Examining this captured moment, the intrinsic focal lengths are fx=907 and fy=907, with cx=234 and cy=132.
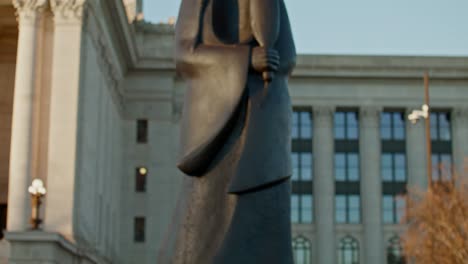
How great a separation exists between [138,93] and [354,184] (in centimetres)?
1753

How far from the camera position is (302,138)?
2692 inches

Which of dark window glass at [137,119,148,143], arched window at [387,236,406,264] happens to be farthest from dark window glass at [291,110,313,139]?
dark window glass at [137,119,148,143]

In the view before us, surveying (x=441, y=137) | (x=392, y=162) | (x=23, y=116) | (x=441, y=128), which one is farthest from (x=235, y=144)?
(x=441, y=128)

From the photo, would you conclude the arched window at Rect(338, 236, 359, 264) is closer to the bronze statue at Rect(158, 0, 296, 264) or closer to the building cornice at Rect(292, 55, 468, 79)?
the building cornice at Rect(292, 55, 468, 79)

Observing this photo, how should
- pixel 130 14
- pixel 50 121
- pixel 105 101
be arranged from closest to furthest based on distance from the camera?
pixel 50 121 → pixel 105 101 → pixel 130 14

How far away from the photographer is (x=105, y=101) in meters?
51.2

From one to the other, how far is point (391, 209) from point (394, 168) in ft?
10.2

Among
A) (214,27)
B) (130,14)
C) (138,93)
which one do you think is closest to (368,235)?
(138,93)

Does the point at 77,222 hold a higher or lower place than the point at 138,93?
lower

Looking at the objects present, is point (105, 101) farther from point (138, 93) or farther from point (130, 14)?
point (130, 14)

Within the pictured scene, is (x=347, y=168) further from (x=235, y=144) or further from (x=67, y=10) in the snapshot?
(x=235, y=144)

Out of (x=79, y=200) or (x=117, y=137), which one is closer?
(x=79, y=200)

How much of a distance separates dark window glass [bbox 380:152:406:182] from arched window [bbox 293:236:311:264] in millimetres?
7656

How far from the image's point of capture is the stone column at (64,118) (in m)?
38.7
